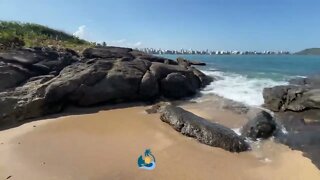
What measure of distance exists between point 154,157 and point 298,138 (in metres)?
6.11

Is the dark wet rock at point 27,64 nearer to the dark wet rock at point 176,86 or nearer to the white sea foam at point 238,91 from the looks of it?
the dark wet rock at point 176,86

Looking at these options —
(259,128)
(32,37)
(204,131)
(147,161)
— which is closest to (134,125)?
(204,131)

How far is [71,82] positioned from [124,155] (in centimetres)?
752

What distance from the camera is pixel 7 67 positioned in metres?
15.6

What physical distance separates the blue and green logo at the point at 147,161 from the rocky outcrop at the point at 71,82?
278 inches

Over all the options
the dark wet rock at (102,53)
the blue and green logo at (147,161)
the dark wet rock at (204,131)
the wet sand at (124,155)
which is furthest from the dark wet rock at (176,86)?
the blue and green logo at (147,161)

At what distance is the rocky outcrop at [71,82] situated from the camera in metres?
13.9

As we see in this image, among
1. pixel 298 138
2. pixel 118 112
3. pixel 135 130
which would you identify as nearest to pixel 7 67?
pixel 118 112

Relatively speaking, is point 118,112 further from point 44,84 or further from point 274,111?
point 274,111

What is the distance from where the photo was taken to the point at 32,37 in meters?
33.8

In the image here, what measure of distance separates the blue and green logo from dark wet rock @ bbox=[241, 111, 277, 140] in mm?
4231

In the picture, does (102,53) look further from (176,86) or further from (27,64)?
(176,86)

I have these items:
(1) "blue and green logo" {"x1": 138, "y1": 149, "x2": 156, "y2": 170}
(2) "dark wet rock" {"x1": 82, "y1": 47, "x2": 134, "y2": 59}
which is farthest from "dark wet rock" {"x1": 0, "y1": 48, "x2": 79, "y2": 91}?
(1) "blue and green logo" {"x1": 138, "y1": 149, "x2": 156, "y2": 170}

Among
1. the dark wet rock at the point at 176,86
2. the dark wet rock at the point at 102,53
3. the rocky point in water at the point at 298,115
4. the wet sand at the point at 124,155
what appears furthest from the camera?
the dark wet rock at the point at 102,53
